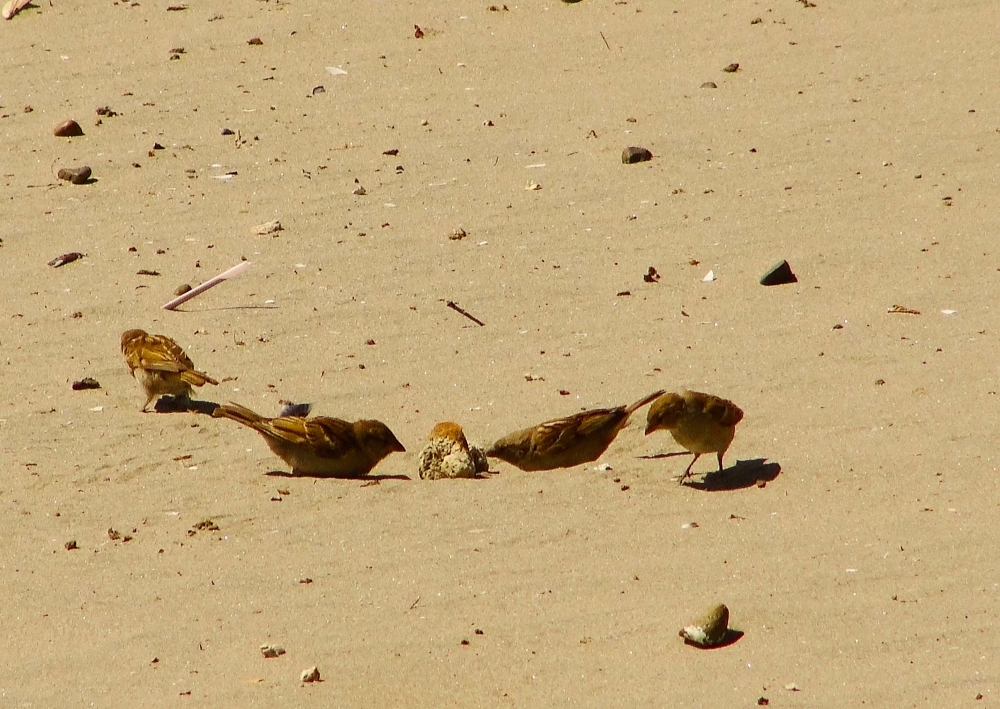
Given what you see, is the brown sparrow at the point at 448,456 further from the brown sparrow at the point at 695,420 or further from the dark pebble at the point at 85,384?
the dark pebble at the point at 85,384

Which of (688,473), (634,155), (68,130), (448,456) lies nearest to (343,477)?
(448,456)

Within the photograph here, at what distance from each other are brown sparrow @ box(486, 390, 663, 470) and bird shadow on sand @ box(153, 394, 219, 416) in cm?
184

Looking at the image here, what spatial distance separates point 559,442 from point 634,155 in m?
4.35

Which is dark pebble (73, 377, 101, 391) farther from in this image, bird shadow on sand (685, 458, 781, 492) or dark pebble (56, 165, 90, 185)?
bird shadow on sand (685, 458, 781, 492)

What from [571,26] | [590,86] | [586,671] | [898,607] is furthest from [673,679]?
[571,26]

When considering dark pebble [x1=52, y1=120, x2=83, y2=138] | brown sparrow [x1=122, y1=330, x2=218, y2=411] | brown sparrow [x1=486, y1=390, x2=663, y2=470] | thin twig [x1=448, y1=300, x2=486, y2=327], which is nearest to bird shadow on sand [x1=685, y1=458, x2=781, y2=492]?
brown sparrow [x1=486, y1=390, x2=663, y2=470]

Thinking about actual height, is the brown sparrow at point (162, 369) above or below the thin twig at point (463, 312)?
above

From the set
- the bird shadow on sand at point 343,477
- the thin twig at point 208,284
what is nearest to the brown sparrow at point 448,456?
the bird shadow on sand at point 343,477

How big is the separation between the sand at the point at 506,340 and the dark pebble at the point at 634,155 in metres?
0.06

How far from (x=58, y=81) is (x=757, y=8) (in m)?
6.34

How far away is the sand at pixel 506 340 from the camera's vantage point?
580 cm

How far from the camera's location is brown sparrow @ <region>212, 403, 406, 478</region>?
7.40 meters

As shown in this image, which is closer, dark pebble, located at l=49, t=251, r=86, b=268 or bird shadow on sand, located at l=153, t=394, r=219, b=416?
bird shadow on sand, located at l=153, t=394, r=219, b=416

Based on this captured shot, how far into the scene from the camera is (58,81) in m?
12.8
